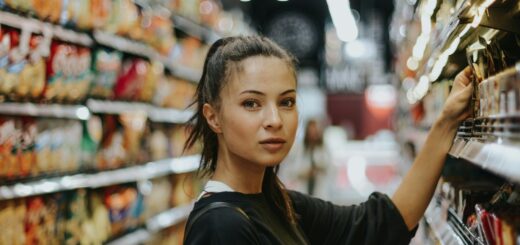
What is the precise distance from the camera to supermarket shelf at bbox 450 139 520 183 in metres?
1.04

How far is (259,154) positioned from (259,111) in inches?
4.3

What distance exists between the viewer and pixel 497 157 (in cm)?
117

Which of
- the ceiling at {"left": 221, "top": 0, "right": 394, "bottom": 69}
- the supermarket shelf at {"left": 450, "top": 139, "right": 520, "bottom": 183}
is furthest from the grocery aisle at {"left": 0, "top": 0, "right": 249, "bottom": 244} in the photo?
the ceiling at {"left": 221, "top": 0, "right": 394, "bottom": 69}

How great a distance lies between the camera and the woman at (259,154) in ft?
5.60

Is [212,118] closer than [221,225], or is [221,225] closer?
[221,225]

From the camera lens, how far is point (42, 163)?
3.41 m

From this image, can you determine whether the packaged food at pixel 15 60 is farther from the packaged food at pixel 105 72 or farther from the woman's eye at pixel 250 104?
the woman's eye at pixel 250 104

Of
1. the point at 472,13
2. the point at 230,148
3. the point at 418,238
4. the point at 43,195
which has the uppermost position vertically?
the point at 472,13

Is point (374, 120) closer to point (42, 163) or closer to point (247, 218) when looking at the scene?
point (42, 163)

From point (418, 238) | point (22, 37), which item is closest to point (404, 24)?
point (418, 238)

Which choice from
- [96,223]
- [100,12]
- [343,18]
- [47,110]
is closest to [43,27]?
[47,110]

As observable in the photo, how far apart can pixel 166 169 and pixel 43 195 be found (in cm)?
204

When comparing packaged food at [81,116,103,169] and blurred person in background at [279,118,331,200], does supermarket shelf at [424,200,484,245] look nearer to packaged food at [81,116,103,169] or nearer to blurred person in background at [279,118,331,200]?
packaged food at [81,116,103,169]

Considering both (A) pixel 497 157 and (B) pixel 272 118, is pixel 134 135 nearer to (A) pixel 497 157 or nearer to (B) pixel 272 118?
(B) pixel 272 118
